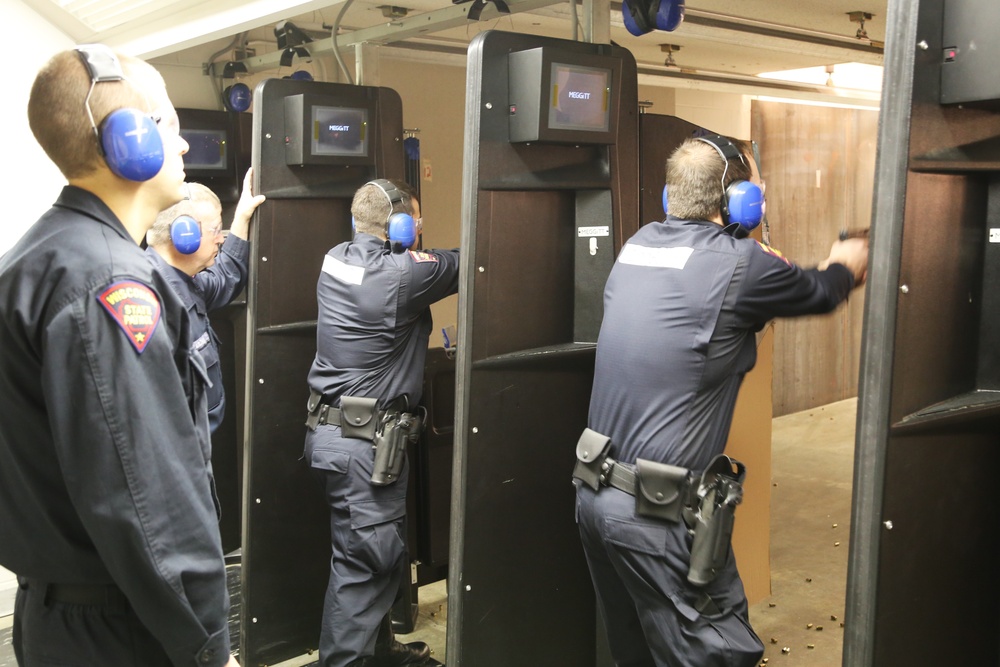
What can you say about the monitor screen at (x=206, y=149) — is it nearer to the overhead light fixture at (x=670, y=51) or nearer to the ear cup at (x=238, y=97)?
the ear cup at (x=238, y=97)

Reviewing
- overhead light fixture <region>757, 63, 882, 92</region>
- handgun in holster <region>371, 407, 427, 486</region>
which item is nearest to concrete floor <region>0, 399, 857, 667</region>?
handgun in holster <region>371, 407, 427, 486</region>

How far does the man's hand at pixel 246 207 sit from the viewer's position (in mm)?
3488

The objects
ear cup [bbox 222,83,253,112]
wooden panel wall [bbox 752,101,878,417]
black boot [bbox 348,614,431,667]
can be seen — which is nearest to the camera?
black boot [bbox 348,614,431,667]

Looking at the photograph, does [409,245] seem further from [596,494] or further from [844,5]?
[844,5]

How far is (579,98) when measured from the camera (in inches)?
107

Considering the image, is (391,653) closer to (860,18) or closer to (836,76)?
(860,18)

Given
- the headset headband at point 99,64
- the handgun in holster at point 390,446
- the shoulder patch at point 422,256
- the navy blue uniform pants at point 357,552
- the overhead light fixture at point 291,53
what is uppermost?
the overhead light fixture at point 291,53

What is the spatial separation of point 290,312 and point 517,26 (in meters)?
2.29

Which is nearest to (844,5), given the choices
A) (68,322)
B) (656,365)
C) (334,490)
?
(656,365)

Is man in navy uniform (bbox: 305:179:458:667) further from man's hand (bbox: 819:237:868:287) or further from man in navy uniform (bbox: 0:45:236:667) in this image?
man in navy uniform (bbox: 0:45:236:667)

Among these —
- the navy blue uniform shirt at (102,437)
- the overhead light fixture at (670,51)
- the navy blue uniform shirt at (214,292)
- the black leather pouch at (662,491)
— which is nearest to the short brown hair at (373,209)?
the navy blue uniform shirt at (214,292)

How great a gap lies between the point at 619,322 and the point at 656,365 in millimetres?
177

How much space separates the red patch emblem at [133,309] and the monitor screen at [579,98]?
1510mm

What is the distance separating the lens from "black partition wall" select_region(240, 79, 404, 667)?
3.51 meters
